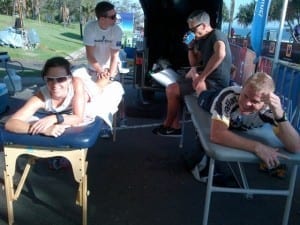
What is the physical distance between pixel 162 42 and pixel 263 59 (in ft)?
6.23

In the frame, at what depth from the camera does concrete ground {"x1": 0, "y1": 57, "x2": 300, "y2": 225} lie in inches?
114

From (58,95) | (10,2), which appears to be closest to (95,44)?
(58,95)

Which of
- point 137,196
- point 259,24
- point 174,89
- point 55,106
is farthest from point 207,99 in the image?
point 259,24

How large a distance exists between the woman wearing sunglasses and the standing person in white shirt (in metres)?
1.47

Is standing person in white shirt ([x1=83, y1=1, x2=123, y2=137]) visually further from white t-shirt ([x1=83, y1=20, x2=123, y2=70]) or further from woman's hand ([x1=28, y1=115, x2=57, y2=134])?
woman's hand ([x1=28, y1=115, x2=57, y2=134])

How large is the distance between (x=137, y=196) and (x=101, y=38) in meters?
2.16

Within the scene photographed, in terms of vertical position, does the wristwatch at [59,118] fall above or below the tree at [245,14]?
below

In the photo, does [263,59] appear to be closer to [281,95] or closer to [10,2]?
[281,95]

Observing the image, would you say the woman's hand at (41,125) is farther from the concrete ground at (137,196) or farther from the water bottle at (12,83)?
the water bottle at (12,83)

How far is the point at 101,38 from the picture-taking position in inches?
177

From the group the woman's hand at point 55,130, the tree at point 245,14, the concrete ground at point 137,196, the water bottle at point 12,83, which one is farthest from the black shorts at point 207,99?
the tree at point 245,14

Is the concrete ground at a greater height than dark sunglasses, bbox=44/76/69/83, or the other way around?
dark sunglasses, bbox=44/76/69/83

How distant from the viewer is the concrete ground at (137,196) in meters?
2.89

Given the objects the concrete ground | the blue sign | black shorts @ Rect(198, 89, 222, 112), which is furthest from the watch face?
the blue sign
